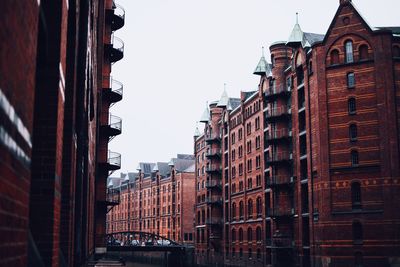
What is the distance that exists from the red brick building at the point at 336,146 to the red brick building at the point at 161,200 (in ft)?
117

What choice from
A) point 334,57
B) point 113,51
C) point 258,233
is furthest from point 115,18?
point 258,233

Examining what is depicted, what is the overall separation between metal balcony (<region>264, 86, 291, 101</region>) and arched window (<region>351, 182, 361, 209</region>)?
11.5 m

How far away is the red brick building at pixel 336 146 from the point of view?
127 feet

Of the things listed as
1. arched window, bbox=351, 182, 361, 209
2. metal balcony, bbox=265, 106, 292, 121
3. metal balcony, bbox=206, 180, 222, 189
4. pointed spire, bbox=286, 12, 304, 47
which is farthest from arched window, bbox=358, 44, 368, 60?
metal balcony, bbox=206, 180, 222, 189

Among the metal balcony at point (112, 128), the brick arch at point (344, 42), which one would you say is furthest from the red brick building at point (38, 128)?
the brick arch at point (344, 42)

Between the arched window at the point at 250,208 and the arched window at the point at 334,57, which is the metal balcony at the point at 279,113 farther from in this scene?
the arched window at the point at 250,208

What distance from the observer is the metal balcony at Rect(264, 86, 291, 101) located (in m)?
48.2

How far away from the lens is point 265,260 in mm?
51250

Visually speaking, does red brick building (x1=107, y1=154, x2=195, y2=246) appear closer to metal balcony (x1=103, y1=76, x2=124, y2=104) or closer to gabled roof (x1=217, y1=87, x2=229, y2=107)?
gabled roof (x1=217, y1=87, x2=229, y2=107)

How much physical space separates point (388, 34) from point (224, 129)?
98.0ft

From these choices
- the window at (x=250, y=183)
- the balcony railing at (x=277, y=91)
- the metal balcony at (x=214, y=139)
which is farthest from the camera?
the metal balcony at (x=214, y=139)

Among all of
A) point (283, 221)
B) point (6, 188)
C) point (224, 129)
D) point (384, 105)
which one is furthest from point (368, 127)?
point (6, 188)

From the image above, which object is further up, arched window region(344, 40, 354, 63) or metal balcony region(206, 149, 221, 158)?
arched window region(344, 40, 354, 63)

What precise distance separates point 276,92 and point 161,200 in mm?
49695
